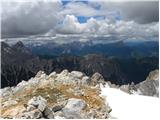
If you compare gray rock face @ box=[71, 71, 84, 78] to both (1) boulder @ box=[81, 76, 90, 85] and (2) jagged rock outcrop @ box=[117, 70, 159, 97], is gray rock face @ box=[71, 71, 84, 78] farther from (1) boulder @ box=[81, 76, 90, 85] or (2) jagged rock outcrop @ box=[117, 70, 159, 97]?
A: (2) jagged rock outcrop @ box=[117, 70, 159, 97]

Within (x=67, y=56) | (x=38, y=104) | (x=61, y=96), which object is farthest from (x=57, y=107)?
(x=67, y=56)

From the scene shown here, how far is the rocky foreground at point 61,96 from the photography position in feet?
60.0

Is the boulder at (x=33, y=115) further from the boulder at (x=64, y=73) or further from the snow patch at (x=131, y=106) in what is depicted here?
the boulder at (x=64, y=73)

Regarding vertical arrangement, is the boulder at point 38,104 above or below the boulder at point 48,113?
above

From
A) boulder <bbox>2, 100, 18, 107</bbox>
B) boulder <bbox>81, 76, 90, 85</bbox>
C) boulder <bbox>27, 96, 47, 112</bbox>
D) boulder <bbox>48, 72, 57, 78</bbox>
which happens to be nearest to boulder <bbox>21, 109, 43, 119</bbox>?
boulder <bbox>27, 96, 47, 112</bbox>

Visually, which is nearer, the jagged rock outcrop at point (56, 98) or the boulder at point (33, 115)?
the boulder at point (33, 115)

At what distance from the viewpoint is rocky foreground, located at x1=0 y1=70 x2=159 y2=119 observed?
18.3 metres

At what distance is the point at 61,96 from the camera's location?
2236 centimetres

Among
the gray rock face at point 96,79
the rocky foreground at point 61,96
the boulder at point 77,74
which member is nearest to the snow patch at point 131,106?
the rocky foreground at point 61,96

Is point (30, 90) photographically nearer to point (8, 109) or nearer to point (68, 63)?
point (68, 63)

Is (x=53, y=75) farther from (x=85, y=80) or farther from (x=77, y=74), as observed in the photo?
(x=85, y=80)

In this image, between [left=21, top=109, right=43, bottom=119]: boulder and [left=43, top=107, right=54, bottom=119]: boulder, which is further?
[left=43, top=107, right=54, bottom=119]: boulder

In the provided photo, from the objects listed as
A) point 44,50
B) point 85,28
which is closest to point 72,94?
point 44,50

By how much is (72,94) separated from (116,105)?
104 inches
